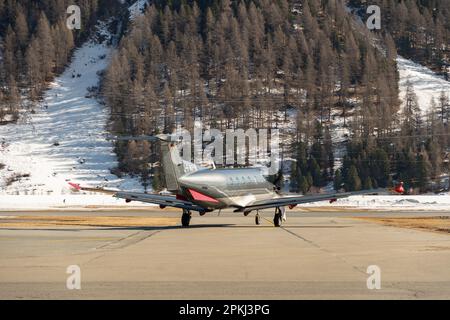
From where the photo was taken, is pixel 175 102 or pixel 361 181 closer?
pixel 361 181

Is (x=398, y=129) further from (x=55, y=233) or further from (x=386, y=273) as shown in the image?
(x=386, y=273)

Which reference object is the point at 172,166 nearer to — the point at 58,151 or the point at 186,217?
the point at 186,217

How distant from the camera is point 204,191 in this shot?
4375cm

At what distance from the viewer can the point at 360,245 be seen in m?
30.6

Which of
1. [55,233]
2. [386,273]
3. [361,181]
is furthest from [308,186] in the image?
[386,273]

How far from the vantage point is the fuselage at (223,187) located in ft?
141

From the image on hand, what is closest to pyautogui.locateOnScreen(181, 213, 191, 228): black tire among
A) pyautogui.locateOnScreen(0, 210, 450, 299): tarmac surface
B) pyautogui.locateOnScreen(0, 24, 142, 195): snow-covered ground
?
pyautogui.locateOnScreen(0, 210, 450, 299): tarmac surface

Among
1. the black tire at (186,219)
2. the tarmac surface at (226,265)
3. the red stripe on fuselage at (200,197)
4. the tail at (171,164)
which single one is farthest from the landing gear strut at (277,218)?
the tarmac surface at (226,265)

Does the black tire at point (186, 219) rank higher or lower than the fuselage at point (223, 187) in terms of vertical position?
lower

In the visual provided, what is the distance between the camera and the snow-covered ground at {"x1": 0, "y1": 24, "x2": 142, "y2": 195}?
150 meters

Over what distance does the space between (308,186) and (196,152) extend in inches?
1138

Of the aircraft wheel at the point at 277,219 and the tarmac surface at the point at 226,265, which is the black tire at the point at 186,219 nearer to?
the aircraft wheel at the point at 277,219

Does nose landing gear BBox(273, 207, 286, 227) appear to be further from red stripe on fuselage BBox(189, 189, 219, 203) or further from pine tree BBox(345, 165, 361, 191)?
pine tree BBox(345, 165, 361, 191)

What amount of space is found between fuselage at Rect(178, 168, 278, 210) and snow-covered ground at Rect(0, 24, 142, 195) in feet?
302
